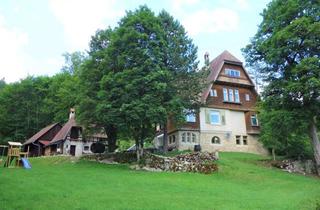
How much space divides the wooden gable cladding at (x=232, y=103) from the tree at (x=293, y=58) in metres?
9.60

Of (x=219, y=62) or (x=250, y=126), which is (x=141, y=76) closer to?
(x=219, y=62)

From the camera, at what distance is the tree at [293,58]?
26453 mm

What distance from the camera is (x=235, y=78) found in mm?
41062

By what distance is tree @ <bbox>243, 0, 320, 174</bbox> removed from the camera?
2645 cm

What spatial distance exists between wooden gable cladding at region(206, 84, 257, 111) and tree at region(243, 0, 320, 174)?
9.60 metres

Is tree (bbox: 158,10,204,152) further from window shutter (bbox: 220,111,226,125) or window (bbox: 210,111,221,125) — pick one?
window shutter (bbox: 220,111,226,125)

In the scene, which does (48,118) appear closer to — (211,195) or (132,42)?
(132,42)

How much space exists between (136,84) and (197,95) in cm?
828

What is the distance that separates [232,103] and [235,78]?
10.7 feet

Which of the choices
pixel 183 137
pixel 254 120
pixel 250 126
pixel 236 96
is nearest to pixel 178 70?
pixel 183 137

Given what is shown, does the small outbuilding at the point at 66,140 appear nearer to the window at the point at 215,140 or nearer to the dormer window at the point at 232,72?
the window at the point at 215,140

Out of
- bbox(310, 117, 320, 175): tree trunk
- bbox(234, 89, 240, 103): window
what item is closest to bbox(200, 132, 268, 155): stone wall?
bbox(234, 89, 240, 103): window

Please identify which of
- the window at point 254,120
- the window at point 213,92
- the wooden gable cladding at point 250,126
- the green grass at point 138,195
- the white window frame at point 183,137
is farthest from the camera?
the window at point 254,120

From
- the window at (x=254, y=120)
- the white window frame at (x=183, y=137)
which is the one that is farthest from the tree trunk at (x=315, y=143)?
the white window frame at (x=183, y=137)
